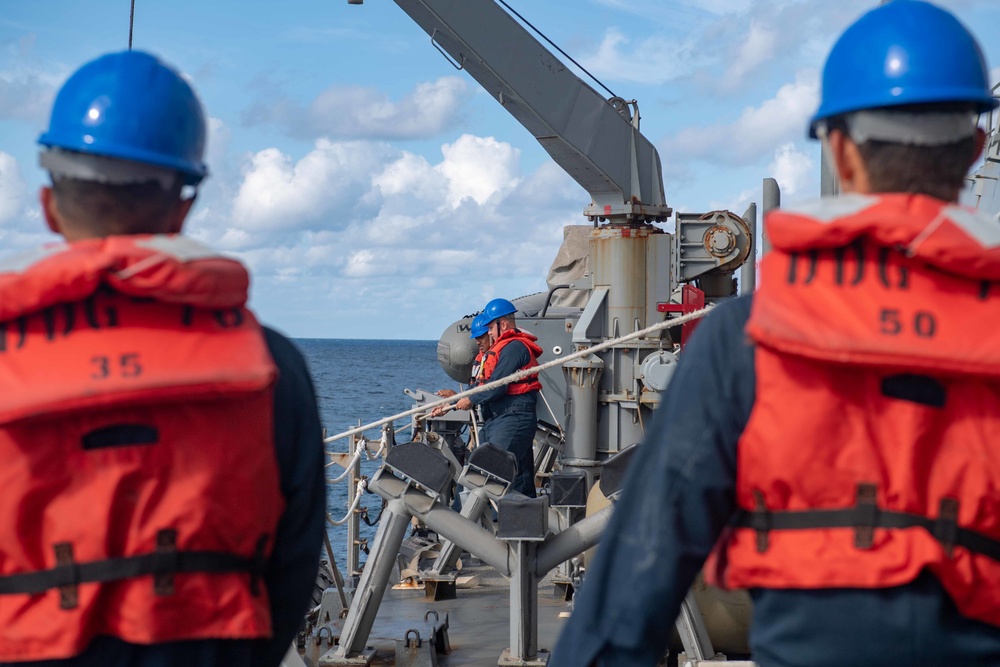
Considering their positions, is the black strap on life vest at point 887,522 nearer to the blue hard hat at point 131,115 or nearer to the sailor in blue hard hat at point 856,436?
the sailor in blue hard hat at point 856,436

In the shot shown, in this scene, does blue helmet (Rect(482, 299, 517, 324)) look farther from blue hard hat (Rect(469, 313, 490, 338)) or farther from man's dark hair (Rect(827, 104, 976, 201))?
man's dark hair (Rect(827, 104, 976, 201))

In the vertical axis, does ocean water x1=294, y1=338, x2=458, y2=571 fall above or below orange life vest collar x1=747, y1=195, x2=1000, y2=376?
below

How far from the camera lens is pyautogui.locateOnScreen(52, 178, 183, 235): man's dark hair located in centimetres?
181

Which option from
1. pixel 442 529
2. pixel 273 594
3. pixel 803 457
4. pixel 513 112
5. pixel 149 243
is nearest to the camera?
pixel 803 457

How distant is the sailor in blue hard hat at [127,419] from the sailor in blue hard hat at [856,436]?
568 millimetres

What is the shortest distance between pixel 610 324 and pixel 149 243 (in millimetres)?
8340

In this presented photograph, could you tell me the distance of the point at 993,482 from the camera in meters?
1.63

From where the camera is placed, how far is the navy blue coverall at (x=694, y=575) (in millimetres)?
1627

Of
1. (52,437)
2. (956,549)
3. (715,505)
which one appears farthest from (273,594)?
(956,549)

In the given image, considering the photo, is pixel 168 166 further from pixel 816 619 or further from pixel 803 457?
pixel 816 619

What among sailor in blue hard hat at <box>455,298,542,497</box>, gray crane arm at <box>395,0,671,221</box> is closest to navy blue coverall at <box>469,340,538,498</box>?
sailor in blue hard hat at <box>455,298,542,497</box>

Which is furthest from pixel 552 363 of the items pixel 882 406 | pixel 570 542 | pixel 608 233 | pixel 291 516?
pixel 882 406

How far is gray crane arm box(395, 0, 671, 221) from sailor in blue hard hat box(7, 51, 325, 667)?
7745 millimetres

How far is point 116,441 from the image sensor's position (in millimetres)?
1741
